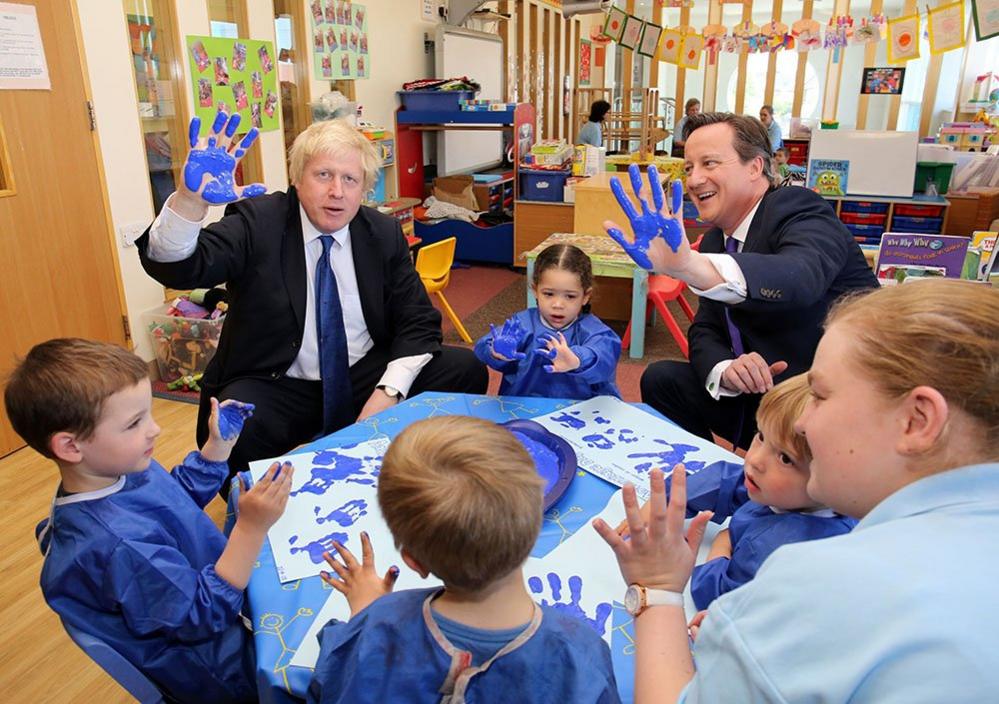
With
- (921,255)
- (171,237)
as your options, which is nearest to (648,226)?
(171,237)

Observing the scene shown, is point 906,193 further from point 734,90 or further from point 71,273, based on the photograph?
point 734,90

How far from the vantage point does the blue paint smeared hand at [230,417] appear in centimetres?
147

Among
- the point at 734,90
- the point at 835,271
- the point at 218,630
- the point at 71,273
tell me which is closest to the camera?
the point at 218,630

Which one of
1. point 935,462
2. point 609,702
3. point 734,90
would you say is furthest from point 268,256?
point 734,90

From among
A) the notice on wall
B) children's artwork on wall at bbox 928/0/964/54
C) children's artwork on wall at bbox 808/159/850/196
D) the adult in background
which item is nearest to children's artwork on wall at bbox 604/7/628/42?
the adult in background

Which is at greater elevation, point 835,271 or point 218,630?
point 835,271

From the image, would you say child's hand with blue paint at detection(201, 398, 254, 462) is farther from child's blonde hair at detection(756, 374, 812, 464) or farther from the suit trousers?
child's blonde hair at detection(756, 374, 812, 464)

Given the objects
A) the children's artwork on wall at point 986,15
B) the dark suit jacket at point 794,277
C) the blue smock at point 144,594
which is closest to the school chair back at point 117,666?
the blue smock at point 144,594

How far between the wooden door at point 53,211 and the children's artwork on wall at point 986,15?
4.72 metres

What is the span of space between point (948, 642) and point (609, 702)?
430mm

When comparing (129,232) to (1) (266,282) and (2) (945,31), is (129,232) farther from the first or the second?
(2) (945,31)

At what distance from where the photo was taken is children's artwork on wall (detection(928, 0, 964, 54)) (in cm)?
521

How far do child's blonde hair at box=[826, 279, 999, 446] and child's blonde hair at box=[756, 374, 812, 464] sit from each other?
1.50 feet

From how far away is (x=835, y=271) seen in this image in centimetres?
183
